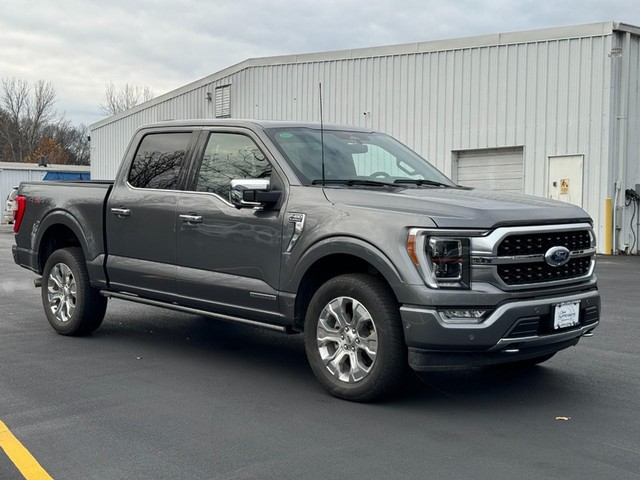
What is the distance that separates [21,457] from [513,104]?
18025mm

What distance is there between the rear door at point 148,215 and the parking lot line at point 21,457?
2.25 metres

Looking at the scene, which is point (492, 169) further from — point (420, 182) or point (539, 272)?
point (539, 272)

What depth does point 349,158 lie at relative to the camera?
6.52m

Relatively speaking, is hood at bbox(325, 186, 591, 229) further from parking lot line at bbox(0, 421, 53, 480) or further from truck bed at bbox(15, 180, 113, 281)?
truck bed at bbox(15, 180, 113, 281)

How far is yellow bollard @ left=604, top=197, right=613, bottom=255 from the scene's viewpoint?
18828 millimetres

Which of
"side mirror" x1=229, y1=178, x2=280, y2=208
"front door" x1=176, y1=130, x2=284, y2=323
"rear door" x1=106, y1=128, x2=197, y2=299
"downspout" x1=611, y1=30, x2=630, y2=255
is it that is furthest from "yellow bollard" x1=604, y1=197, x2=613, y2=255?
"side mirror" x1=229, y1=178, x2=280, y2=208

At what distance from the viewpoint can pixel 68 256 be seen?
791 centimetres

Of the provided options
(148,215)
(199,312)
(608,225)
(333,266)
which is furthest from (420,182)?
(608,225)

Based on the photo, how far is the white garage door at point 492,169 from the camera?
67.9 feet

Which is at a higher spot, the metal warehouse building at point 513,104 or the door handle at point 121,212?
the metal warehouse building at point 513,104

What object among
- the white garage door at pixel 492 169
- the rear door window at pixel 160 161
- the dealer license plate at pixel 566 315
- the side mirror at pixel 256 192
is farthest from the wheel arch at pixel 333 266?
the white garage door at pixel 492 169

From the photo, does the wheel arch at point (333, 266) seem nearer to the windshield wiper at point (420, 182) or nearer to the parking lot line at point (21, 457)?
the windshield wiper at point (420, 182)

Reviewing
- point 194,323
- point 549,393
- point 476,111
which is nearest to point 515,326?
point 549,393

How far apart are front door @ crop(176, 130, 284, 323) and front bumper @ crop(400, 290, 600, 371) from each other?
132 cm
